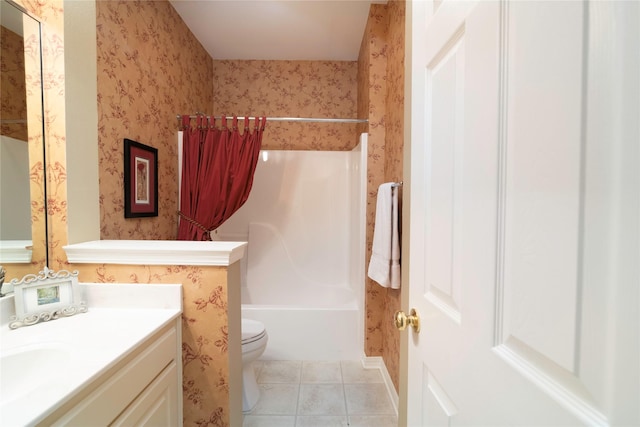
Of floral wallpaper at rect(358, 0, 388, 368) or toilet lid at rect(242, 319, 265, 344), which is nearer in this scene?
toilet lid at rect(242, 319, 265, 344)

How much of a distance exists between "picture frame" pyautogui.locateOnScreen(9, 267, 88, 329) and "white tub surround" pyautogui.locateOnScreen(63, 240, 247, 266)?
0.28 ft

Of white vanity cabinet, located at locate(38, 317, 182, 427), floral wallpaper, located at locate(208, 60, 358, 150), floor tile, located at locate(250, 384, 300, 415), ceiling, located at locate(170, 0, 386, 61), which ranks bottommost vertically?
floor tile, located at locate(250, 384, 300, 415)

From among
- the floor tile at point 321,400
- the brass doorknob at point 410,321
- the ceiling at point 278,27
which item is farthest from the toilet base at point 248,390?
the ceiling at point 278,27

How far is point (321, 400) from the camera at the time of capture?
1.77 meters

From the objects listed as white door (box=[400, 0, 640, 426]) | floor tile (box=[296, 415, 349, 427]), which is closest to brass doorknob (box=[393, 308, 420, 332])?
white door (box=[400, 0, 640, 426])

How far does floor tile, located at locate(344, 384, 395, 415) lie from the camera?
5.57 feet

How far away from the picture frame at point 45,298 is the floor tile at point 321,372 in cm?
146

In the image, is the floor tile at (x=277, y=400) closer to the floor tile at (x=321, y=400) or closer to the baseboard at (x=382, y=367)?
the floor tile at (x=321, y=400)

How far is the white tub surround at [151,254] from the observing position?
1.11 metres

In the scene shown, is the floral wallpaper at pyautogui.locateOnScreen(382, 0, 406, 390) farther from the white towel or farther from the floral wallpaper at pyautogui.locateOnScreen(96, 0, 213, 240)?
the floral wallpaper at pyautogui.locateOnScreen(96, 0, 213, 240)

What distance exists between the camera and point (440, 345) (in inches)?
25.4

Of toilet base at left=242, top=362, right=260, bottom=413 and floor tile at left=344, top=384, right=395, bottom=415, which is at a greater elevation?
toilet base at left=242, top=362, right=260, bottom=413

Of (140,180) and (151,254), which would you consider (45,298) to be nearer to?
(151,254)

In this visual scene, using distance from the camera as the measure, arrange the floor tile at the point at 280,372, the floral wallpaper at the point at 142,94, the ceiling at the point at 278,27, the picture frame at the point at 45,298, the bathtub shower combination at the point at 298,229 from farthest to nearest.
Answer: the bathtub shower combination at the point at 298,229, the ceiling at the point at 278,27, the floor tile at the point at 280,372, the floral wallpaper at the point at 142,94, the picture frame at the point at 45,298
